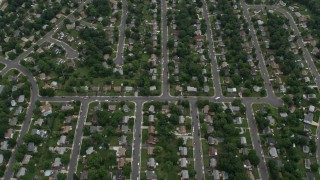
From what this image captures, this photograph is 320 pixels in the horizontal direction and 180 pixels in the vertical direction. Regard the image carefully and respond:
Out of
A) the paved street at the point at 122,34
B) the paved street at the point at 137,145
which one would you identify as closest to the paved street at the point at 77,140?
the paved street at the point at 137,145

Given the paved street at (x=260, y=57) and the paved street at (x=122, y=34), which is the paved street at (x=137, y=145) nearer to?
the paved street at (x=122, y=34)

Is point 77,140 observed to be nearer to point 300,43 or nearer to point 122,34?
point 122,34

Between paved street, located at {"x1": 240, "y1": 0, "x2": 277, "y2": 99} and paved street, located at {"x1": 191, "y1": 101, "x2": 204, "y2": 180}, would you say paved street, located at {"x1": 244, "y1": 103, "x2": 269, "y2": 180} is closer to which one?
paved street, located at {"x1": 240, "y1": 0, "x2": 277, "y2": 99}

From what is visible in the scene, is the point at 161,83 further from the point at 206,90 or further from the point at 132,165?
the point at 132,165

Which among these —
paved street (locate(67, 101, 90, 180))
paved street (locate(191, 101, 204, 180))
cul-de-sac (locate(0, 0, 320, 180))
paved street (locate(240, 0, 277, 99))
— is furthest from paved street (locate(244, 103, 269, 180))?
paved street (locate(67, 101, 90, 180))

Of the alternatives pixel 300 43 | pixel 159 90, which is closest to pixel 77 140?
pixel 159 90

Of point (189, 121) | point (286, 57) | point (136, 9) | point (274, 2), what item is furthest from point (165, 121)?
point (274, 2)

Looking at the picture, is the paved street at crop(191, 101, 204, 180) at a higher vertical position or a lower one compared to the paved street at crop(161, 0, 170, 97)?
lower

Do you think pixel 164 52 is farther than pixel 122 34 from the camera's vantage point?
No
